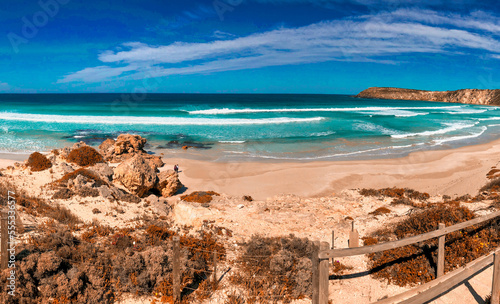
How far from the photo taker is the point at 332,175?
15891 millimetres

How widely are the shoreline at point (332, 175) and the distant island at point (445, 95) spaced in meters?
101

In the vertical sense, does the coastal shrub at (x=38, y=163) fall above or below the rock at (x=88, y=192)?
above

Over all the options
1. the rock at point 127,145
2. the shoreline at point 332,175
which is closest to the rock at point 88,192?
the shoreline at point 332,175

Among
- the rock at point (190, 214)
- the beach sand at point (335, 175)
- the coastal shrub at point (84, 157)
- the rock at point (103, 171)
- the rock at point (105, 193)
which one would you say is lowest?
the beach sand at point (335, 175)

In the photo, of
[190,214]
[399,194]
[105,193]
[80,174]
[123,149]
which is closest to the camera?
[190,214]

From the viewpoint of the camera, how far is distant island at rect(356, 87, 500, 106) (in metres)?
101

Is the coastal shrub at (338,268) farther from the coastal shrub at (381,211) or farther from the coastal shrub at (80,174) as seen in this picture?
the coastal shrub at (80,174)

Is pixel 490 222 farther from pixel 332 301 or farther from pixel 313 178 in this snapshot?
pixel 313 178

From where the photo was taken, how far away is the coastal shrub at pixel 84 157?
14609mm

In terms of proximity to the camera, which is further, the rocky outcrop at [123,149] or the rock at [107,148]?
the rock at [107,148]

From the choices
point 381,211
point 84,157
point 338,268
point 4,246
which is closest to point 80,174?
point 84,157

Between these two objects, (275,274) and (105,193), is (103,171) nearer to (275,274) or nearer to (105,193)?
(105,193)

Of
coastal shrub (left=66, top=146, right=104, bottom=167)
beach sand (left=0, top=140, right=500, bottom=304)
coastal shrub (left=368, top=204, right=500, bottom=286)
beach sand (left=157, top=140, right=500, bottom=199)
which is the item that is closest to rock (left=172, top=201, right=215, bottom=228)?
beach sand (left=0, top=140, right=500, bottom=304)

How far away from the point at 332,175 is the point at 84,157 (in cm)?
1214
